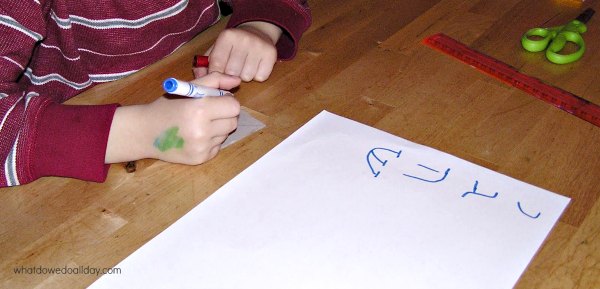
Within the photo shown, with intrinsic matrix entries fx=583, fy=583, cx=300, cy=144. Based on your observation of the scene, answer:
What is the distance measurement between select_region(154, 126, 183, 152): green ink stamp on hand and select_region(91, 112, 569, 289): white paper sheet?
82 millimetres

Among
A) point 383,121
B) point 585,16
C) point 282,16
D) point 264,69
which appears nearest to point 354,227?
point 383,121

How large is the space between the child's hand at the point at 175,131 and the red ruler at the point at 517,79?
0.35 metres

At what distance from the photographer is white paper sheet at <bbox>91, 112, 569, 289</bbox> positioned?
48 centimetres

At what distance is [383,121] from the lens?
0.67 metres

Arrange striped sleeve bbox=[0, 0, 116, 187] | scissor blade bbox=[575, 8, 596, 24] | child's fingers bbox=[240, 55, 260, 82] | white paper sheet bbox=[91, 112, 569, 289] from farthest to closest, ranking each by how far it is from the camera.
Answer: scissor blade bbox=[575, 8, 596, 24] → child's fingers bbox=[240, 55, 260, 82] → striped sleeve bbox=[0, 0, 116, 187] → white paper sheet bbox=[91, 112, 569, 289]

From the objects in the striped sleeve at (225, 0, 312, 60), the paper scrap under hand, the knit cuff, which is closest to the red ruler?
the striped sleeve at (225, 0, 312, 60)

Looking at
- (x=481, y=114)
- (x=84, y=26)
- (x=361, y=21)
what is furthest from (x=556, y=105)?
(x=84, y=26)

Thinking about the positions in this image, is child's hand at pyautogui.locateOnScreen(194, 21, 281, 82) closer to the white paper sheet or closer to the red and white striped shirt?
the red and white striped shirt

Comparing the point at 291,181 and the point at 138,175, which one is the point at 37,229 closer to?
the point at 138,175

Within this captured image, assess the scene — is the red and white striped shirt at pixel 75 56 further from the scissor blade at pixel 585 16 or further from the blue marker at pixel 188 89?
the scissor blade at pixel 585 16

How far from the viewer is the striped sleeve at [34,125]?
23.5 inches

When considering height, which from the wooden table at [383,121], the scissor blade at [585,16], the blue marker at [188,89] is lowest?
the scissor blade at [585,16]

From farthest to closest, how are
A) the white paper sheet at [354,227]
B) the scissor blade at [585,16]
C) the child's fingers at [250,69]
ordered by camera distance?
the scissor blade at [585,16]
the child's fingers at [250,69]
the white paper sheet at [354,227]

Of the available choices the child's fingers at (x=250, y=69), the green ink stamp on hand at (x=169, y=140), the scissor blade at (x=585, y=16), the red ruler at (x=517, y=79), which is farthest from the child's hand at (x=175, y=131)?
the scissor blade at (x=585, y=16)
